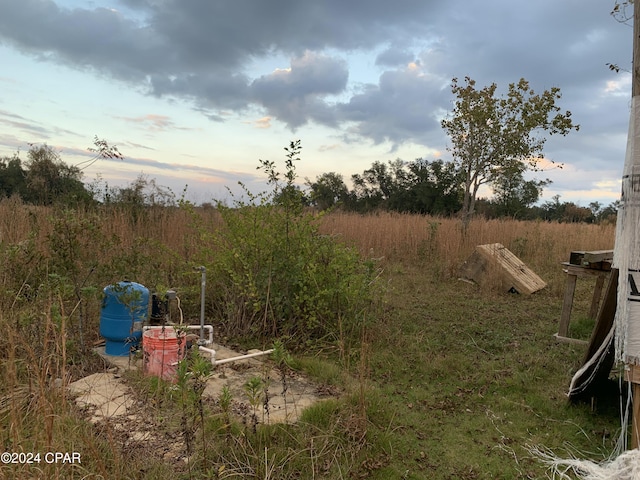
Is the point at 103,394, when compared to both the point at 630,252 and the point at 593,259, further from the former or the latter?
the point at 593,259

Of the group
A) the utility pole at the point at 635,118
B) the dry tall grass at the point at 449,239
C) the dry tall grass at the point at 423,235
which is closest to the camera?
the utility pole at the point at 635,118

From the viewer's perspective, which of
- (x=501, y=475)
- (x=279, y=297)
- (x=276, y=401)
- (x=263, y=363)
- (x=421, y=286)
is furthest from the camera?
(x=421, y=286)

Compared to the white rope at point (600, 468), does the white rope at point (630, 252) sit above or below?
above

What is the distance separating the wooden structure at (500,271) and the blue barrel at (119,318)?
5.67 metres

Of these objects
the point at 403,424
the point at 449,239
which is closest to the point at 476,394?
the point at 403,424

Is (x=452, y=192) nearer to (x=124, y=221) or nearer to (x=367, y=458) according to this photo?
(x=124, y=221)

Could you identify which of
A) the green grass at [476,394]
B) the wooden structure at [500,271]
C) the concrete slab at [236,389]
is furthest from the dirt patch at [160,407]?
the wooden structure at [500,271]

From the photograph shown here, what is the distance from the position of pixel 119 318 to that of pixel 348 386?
1.83 metres

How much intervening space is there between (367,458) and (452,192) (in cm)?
2800

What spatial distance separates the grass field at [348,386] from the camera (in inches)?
83.6

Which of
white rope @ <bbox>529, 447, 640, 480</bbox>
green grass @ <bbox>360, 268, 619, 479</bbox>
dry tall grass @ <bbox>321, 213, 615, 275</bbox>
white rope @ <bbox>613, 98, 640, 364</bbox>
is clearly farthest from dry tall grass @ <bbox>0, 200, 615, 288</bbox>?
white rope @ <bbox>529, 447, 640, 480</bbox>

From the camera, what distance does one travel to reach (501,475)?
238cm

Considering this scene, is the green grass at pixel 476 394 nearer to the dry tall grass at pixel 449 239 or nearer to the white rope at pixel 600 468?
the white rope at pixel 600 468

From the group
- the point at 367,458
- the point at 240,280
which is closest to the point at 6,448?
the point at 367,458
